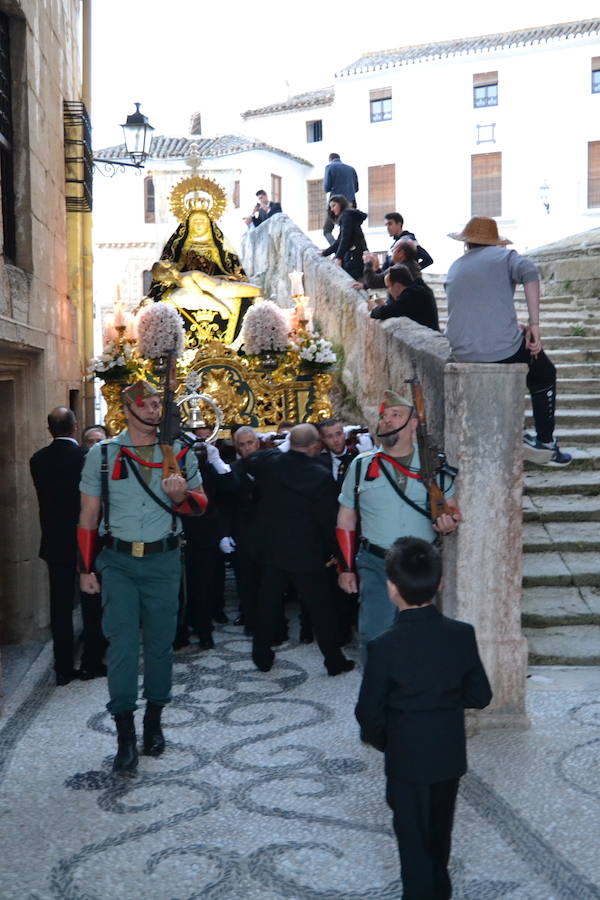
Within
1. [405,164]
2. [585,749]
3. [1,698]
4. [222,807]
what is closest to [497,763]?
[585,749]

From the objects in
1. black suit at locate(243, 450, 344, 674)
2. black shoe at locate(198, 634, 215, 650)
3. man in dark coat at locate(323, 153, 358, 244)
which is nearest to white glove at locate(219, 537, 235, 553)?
black shoe at locate(198, 634, 215, 650)

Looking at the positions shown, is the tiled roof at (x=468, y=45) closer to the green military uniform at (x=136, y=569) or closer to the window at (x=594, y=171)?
the window at (x=594, y=171)

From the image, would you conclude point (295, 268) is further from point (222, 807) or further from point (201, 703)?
point (222, 807)

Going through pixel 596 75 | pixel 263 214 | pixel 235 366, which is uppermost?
pixel 596 75

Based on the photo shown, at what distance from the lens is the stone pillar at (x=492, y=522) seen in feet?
17.6

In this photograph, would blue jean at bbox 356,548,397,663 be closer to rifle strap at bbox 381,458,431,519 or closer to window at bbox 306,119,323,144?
rifle strap at bbox 381,458,431,519

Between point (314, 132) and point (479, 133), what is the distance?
8.54m

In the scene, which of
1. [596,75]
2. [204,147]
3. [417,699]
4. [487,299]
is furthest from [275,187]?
[417,699]

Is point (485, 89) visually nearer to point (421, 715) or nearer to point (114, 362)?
point (114, 362)

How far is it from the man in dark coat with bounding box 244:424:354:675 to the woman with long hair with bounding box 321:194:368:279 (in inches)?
273

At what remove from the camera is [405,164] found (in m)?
39.2

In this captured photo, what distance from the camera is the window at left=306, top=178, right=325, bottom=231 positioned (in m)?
43.6

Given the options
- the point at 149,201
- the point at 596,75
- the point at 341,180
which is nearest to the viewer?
the point at 341,180

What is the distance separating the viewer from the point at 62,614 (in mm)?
6574
